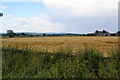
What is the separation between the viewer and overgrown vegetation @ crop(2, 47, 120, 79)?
6.58 metres

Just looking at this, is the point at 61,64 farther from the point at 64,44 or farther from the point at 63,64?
the point at 64,44

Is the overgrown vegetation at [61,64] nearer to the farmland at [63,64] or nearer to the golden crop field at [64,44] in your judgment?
the farmland at [63,64]

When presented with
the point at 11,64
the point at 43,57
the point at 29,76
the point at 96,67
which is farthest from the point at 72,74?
the point at 11,64

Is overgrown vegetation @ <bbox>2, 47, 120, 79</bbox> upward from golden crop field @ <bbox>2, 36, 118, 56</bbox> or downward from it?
downward

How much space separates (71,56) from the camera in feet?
26.6

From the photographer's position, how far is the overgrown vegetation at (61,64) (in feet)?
21.6

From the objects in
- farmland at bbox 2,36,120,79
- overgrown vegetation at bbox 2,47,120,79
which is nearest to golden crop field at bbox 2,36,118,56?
farmland at bbox 2,36,120,79

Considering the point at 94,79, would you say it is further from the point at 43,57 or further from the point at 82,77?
the point at 43,57

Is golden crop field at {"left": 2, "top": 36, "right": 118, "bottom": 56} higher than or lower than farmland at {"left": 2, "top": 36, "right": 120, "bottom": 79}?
higher

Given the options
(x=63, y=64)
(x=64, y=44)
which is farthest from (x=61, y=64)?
(x=64, y=44)

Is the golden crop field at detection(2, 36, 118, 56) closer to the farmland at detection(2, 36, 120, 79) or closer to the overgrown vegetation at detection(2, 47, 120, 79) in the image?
the farmland at detection(2, 36, 120, 79)

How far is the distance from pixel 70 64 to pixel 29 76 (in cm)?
141

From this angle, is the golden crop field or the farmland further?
the golden crop field

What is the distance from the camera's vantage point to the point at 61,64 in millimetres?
7188
